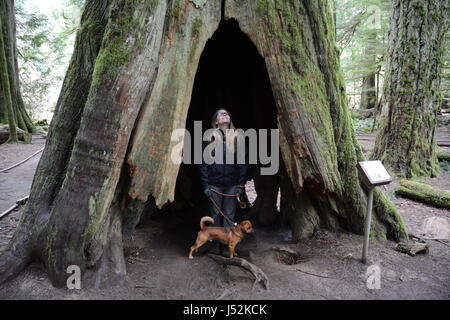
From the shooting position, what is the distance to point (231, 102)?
233 inches

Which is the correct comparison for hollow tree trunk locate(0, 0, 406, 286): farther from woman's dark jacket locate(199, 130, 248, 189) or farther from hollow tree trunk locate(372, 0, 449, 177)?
hollow tree trunk locate(372, 0, 449, 177)

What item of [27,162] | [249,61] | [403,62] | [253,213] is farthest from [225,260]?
[27,162]

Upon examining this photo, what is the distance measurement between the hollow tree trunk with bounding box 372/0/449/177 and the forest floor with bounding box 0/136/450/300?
204cm

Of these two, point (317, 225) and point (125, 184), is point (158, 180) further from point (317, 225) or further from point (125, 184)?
point (317, 225)

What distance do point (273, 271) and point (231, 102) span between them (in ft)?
11.7

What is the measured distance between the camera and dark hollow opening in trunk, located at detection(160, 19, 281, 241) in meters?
5.00

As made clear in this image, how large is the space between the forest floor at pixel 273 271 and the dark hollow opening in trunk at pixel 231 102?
0.65 metres

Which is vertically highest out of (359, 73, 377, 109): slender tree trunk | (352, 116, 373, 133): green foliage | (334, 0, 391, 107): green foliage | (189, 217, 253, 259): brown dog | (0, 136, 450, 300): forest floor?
(334, 0, 391, 107): green foliage

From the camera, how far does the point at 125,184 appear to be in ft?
10.5

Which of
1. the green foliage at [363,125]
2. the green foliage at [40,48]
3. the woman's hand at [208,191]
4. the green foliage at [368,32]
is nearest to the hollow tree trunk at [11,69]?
the green foliage at [40,48]

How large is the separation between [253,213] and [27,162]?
7776mm

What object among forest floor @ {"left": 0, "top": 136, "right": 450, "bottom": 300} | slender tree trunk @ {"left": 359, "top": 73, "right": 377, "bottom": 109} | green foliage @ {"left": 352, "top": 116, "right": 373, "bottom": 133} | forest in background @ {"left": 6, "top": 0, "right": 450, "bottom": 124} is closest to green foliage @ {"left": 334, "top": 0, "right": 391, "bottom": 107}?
forest in background @ {"left": 6, "top": 0, "right": 450, "bottom": 124}

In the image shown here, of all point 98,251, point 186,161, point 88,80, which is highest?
point 88,80

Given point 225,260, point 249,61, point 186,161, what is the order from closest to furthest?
point 225,260, point 249,61, point 186,161
